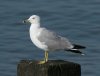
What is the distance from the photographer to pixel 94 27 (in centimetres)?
1497

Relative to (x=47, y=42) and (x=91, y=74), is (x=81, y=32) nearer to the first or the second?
(x=91, y=74)

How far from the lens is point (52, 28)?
1466cm

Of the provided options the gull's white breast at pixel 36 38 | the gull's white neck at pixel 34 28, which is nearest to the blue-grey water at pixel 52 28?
the gull's white neck at pixel 34 28

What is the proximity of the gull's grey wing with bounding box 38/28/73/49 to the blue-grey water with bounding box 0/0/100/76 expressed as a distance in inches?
169

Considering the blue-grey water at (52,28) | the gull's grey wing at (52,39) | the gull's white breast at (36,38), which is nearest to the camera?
the gull's grey wing at (52,39)

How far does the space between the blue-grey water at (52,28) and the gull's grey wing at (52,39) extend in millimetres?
4304

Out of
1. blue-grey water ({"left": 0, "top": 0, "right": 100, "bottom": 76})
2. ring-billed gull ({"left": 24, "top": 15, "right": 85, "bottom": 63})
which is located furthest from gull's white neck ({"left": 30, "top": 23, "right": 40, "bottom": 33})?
blue-grey water ({"left": 0, "top": 0, "right": 100, "bottom": 76})

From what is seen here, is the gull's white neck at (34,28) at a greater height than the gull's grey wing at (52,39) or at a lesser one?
greater

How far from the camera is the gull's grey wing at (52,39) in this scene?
6.90 meters

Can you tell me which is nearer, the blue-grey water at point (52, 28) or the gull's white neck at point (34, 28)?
the gull's white neck at point (34, 28)

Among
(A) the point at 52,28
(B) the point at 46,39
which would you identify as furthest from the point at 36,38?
(A) the point at 52,28

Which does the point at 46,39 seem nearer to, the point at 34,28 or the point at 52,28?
the point at 34,28

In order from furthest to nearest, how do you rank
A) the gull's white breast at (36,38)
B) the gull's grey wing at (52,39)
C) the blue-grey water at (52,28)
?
the blue-grey water at (52,28) → the gull's white breast at (36,38) → the gull's grey wing at (52,39)

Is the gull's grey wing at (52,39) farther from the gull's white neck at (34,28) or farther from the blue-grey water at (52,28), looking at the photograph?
the blue-grey water at (52,28)
